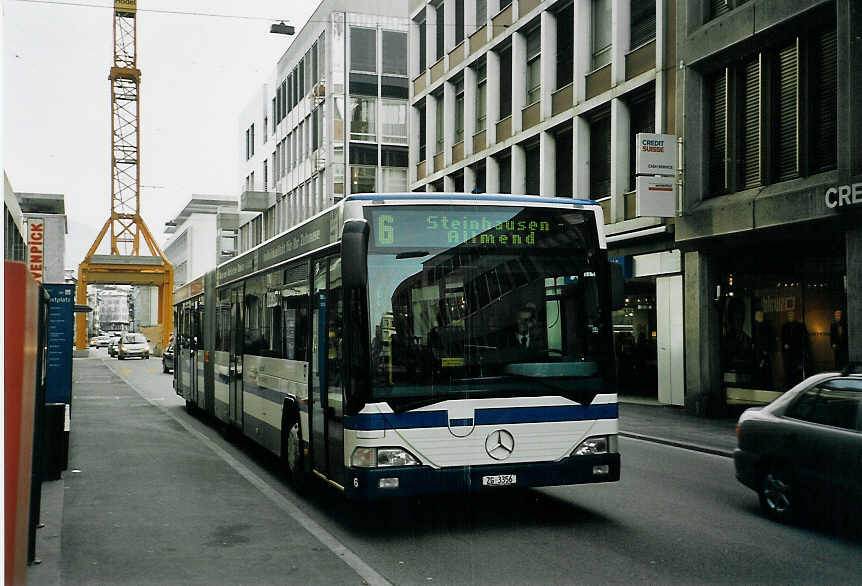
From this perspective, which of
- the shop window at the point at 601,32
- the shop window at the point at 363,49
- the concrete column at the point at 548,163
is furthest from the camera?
the shop window at the point at 363,49

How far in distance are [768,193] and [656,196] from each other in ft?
9.95

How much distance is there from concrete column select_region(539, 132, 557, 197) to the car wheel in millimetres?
18959

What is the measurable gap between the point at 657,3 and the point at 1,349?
20123 mm

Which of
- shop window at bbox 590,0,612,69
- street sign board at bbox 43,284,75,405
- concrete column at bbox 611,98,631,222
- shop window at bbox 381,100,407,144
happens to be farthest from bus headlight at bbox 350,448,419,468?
shop window at bbox 381,100,407,144

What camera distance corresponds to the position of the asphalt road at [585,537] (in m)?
6.78

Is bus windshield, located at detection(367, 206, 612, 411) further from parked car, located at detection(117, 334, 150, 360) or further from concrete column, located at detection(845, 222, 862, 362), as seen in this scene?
parked car, located at detection(117, 334, 150, 360)

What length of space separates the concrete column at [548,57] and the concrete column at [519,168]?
2.04 m

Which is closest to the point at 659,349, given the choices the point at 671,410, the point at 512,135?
the point at 671,410

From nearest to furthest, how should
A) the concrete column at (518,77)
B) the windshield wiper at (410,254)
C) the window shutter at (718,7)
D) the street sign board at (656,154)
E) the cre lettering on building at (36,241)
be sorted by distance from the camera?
1. the windshield wiper at (410,254)
2. the window shutter at (718,7)
3. the street sign board at (656,154)
4. the concrete column at (518,77)
5. the cre lettering on building at (36,241)

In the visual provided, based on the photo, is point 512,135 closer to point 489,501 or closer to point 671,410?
point 671,410

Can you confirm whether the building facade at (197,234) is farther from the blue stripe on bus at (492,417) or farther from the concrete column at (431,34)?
the blue stripe on bus at (492,417)

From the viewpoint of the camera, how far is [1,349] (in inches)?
175

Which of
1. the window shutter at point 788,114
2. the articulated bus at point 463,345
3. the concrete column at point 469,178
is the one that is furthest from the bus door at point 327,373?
the concrete column at point 469,178

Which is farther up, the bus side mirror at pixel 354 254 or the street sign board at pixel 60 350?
the bus side mirror at pixel 354 254
